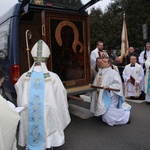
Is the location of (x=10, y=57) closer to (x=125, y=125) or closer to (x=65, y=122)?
(x=65, y=122)

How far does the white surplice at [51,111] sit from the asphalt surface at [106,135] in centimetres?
53

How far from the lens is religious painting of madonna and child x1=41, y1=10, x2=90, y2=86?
4.69m

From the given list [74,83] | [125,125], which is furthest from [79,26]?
[125,125]

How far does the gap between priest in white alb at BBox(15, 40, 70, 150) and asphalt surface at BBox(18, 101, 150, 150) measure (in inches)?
22.2

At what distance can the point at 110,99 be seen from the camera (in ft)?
15.0

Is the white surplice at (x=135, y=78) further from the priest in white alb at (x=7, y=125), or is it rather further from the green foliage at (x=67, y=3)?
the priest in white alb at (x=7, y=125)

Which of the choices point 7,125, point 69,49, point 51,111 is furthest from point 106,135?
point 7,125

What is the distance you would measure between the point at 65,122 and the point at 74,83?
182 cm

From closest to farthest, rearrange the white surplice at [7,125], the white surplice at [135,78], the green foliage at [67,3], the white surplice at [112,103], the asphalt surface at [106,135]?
the white surplice at [7,125] → the asphalt surface at [106,135] → the white surplice at [112,103] → the green foliage at [67,3] → the white surplice at [135,78]

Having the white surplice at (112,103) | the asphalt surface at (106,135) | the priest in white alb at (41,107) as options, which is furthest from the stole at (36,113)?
the white surplice at (112,103)

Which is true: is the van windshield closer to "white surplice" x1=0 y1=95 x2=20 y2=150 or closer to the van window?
the van window

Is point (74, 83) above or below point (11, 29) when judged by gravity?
below

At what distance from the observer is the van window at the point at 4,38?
15.7 ft

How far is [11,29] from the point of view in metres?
4.41
